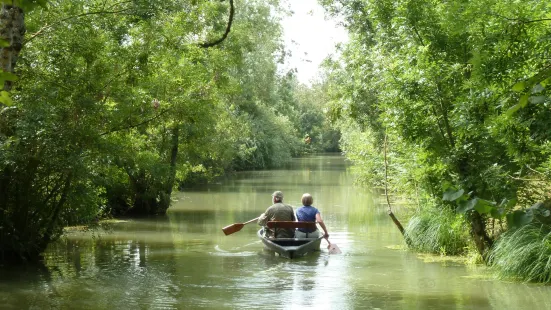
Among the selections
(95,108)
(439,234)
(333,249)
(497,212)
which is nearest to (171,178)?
(333,249)

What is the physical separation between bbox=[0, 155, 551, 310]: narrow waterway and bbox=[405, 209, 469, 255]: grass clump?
42cm

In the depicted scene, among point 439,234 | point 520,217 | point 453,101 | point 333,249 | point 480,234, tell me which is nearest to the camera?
point 520,217

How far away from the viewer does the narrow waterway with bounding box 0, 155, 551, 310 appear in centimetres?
1005

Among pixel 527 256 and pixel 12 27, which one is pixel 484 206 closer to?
pixel 527 256

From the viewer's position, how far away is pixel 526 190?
39.3 feet

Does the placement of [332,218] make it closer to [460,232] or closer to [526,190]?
[460,232]

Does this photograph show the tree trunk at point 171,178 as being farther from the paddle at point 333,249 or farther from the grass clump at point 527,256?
the grass clump at point 527,256

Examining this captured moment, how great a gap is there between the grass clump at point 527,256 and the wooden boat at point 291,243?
4.25 m

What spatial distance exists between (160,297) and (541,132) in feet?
19.9

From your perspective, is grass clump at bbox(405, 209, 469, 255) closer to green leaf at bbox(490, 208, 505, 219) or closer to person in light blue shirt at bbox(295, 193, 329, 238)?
person in light blue shirt at bbox(295, 193, 329, 238)

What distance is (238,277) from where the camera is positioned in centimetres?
1231

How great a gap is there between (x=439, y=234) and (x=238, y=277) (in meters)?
4.42

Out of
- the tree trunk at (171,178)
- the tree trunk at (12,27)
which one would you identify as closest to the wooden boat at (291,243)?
the tree trunk at (12,27)

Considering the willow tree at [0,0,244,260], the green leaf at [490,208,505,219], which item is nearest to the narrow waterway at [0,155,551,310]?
the willow tree at [0,0,244,260]
